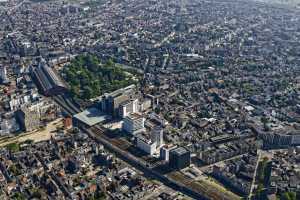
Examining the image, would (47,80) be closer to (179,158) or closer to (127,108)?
(127,108)

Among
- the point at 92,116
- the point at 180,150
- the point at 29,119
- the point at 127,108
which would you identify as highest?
the point at 127,108

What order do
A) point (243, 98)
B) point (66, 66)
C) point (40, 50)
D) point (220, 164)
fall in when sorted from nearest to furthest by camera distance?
point (220, 164)
point (243, 98)
point (66, 66)
point (40, 50)

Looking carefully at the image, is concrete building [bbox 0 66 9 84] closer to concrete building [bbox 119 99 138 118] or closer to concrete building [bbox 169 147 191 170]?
concrete building [bbox 119 99 138 118]

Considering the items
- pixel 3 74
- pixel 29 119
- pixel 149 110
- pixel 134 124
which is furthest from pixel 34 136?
pixel 3 74

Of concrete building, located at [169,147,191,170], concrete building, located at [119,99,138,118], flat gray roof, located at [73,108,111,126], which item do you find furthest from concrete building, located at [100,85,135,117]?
concrete building, located at [169,147,191,170]

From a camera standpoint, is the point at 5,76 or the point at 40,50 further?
the point at 40,50

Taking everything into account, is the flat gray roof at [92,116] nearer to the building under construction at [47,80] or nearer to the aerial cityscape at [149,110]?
the aerial cityscape at [149,110]

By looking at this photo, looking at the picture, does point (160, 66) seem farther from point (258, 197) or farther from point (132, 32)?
point (258, 197)

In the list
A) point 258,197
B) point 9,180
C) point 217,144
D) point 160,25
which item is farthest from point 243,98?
point 160,25
